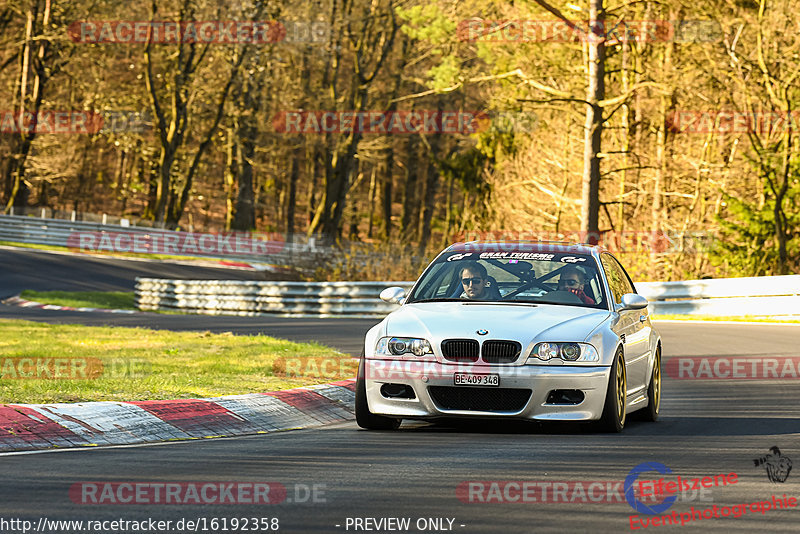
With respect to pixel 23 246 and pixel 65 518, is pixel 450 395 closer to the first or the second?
pixel 65 518

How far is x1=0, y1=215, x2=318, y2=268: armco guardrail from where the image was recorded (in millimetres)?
51156

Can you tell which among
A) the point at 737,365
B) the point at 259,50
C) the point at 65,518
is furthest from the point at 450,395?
the point at 259,50

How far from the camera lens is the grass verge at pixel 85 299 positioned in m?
30.6

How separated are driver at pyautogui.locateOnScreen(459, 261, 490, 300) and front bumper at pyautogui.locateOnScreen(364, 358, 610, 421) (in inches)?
52.2

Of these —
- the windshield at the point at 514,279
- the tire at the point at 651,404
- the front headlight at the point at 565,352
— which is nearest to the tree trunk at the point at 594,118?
the tire at the point at 651,404

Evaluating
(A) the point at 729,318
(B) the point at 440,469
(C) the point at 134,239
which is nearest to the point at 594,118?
(A) the point at 729,318

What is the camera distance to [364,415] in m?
9.62

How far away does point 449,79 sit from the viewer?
37.2 metres

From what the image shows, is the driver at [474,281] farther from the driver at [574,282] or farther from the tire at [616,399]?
the tire at [616,399]

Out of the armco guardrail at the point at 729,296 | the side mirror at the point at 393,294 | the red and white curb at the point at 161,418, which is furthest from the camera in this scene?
the armco guardrail at the point at 729,296

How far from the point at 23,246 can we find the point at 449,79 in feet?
68.8

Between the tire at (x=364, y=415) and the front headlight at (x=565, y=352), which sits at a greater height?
the front headlight at (x=565, y=352)

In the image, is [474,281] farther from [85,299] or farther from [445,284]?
[85,299]

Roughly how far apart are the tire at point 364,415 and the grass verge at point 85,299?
21833 mm
